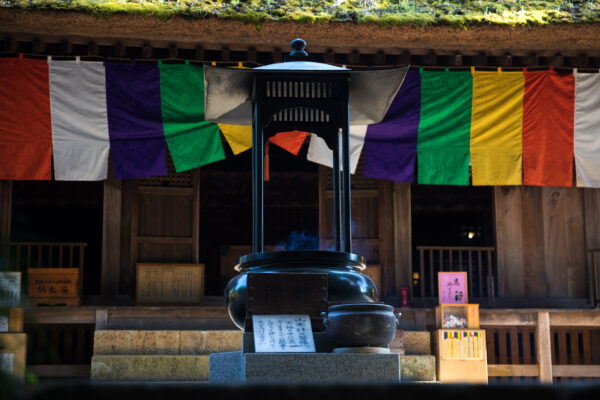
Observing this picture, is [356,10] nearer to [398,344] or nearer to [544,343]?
[398,344]

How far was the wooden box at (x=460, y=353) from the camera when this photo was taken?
8602mm

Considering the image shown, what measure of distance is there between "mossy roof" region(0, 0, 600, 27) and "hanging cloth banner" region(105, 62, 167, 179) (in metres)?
0.83

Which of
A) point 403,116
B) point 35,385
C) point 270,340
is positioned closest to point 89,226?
point 403,116

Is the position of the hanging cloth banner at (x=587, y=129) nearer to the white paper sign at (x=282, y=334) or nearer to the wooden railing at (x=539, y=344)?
the wooden railing at (x=539, y=344)

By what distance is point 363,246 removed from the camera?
10.2 meters

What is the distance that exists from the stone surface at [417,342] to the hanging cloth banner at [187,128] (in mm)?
3299

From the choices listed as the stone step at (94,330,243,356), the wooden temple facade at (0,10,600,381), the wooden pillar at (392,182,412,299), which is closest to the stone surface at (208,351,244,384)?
the stone step at (94,330,243,356)

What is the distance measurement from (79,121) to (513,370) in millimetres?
6475

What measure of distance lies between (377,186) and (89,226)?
6.63m

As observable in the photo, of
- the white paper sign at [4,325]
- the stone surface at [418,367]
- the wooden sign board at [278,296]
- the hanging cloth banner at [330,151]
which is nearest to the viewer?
the wooden sign board at [278,296]

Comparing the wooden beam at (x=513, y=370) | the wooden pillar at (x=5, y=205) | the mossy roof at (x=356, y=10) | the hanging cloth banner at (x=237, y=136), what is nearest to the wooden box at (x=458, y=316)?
the wooden beam at (x=513, y=370)

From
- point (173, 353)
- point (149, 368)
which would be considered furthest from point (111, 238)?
point (149, 368)

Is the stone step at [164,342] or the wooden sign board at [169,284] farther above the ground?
the wooden sign board at [169,284]

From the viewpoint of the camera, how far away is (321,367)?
374cm
